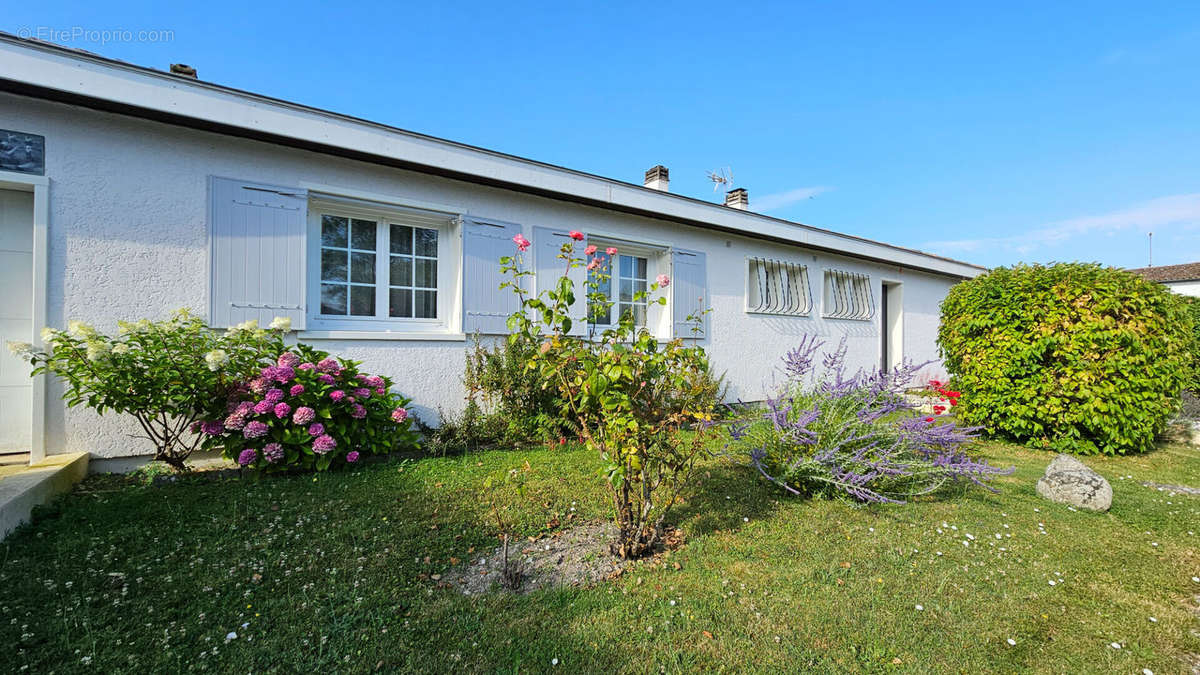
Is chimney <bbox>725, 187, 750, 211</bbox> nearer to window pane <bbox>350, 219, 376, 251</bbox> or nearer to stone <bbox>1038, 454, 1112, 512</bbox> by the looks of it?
stone <bbox>1038, 454, 1112, 512</bbox>

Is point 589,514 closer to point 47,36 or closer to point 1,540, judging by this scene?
point 1,540

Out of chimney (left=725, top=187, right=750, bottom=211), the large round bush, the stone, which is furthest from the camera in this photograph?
chimney (left=725, top=187, right=750, bottom=211)

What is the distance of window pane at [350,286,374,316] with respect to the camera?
4.95m

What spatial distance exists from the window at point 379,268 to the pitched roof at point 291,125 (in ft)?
2.02

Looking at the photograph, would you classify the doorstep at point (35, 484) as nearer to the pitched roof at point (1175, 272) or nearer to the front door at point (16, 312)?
the front door at point (16, 312)

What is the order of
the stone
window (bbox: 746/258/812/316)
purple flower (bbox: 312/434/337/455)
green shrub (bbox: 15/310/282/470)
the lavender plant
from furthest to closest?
window (bbox: 746/258/812/316) → purple flower (bbox: 312/434/337/455) → the stone → the lavender plant → green shrub (bbox: 15/310/282/470)

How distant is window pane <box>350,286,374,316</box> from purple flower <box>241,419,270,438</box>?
1647 millimetres

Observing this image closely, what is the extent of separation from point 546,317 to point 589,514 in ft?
5.05

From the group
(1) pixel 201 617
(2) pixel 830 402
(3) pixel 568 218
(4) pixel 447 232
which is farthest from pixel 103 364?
(2) pixel 830 402

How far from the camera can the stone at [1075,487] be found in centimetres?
360

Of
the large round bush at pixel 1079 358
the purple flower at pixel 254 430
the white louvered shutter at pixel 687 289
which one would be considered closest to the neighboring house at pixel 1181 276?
the large round bush at pixel 1079 358

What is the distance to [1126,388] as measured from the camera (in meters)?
5.22

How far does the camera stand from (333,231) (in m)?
4.88

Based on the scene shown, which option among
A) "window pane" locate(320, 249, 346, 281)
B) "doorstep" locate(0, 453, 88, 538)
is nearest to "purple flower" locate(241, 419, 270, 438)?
"doorstep" locate(0, 453, 88, 538)
